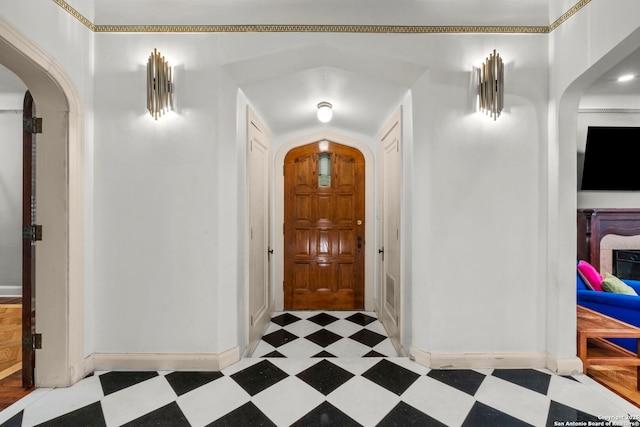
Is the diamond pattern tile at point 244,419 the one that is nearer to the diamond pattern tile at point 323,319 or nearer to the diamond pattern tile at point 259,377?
the diamond pattern tile at point 259,377

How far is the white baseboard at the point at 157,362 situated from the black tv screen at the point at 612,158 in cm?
546

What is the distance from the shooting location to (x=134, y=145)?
7.52 feet

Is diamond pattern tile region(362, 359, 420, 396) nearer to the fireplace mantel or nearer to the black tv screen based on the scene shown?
the fireplace mantel

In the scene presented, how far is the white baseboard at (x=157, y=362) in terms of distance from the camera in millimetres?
2273

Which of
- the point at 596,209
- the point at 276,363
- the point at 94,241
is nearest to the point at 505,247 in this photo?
the point at 276,363

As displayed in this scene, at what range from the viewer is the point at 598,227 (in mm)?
4480

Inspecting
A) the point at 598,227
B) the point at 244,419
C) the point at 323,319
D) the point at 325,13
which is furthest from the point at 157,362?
the point at 598,227

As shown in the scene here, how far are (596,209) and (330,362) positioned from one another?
474cm

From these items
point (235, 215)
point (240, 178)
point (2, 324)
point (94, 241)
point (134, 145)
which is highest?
point (134, 145)

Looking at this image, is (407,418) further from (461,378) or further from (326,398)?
(461,378)

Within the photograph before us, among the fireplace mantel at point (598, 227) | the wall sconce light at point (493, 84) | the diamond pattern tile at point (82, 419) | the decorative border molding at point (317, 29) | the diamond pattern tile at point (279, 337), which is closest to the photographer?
Answer: the diamond pattern tile at point (82, 419)

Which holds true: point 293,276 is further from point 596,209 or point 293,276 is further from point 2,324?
point 596,209

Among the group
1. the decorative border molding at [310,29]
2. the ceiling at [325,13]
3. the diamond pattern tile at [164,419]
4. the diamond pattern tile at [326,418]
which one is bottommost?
the diamond pattern tile at [326,418]

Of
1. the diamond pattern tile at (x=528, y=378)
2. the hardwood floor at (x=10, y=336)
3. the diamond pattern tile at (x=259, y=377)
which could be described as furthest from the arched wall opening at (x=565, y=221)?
the hardwood floor at (x=10, y=336)
